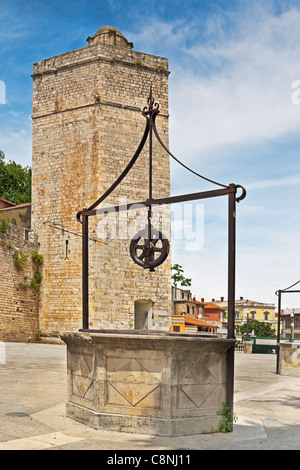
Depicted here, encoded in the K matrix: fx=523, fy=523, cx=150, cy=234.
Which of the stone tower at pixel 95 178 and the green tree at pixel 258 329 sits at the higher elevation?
the stone tower at pixel 95 178

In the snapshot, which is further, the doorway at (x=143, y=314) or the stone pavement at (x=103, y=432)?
the doorway at (x=143, y=314)

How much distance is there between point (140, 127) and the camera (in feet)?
83.7

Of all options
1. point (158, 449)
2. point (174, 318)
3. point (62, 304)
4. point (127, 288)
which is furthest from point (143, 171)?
point (158, 449)

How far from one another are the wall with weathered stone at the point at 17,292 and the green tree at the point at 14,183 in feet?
44.4

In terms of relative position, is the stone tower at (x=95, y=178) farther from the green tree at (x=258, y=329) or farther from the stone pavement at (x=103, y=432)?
the green tree at (x=258, y=329)

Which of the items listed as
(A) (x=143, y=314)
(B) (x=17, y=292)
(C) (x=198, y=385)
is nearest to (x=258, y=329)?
(A) (x=143, y=314)

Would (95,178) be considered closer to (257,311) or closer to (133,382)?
(133,382)

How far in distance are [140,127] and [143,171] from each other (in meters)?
2.23

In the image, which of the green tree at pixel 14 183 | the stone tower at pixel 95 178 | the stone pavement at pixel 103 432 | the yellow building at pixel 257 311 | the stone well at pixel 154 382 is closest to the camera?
the stone pavement at pixel 103 432

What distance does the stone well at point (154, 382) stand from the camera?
572 cm

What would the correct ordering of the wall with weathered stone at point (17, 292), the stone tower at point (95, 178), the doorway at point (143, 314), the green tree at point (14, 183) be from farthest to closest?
1. the green tree at point (14, 183)
2. the doorway at point (143, 314)
3. the stone tower at point (95, 178)
4. the wall with weathered stone at point (17, 292)

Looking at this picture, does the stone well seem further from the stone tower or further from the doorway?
the doorway

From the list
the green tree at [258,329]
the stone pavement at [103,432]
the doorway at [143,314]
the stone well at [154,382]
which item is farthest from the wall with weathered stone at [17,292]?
the green tree at [258,329]

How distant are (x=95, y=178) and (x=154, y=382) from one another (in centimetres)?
1885
